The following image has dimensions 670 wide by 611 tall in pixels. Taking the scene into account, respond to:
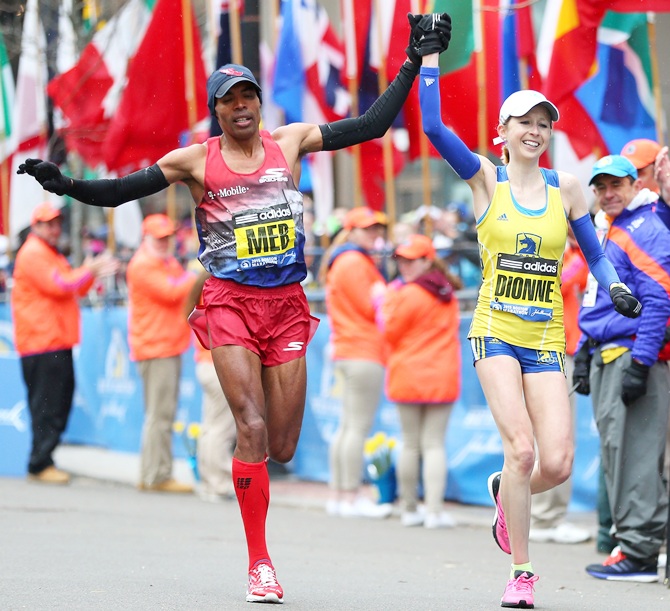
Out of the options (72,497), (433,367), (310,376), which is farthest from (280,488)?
(433,367)

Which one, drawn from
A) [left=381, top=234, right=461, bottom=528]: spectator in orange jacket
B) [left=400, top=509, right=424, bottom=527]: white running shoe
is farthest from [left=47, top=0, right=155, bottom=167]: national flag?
[left=400, top=509, right=424, bottom=527]: white running shoe

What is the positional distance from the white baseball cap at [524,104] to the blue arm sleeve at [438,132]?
0.90 feet

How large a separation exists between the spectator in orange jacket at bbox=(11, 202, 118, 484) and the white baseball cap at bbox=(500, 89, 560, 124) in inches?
262

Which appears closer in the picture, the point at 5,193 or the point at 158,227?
the point at 158,227

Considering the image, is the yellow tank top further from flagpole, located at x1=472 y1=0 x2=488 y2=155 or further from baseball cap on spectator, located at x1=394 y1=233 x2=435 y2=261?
flagpole, located at x1=472 y1=0 x2=488 y2=155

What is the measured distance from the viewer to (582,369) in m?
8.20

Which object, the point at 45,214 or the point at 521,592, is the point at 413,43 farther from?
the point at 45,214

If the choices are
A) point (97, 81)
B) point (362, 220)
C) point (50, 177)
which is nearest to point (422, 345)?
point (362, 220)

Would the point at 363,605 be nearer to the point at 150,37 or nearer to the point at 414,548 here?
the point at 414,548

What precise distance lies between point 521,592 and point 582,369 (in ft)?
7.76

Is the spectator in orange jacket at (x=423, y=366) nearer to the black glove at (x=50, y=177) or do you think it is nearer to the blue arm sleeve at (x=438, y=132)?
the blue arm sleeve at (x=438, y=132)

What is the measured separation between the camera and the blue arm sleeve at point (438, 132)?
618cm

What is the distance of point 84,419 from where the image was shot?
49.5 feet

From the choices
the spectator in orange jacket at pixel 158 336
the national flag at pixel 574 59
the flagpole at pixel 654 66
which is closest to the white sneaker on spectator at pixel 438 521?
the spectator in orange jacket at pixel 158 336
